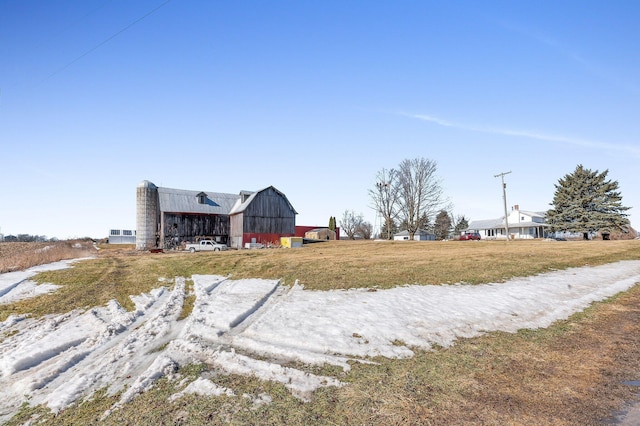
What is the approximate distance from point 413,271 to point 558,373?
11.1 meters

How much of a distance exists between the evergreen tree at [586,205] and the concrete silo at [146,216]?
208 ft

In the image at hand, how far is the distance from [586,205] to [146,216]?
223 feet

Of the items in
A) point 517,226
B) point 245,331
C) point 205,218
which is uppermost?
point 205,218

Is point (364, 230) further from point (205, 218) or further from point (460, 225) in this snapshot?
point (205, 218)

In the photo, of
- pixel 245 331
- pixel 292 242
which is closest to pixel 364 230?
pixel 292 242

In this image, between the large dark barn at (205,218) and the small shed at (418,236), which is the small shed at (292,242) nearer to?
the large dark barn at (205,218)

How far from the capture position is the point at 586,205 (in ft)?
185

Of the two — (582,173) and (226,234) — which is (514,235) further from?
(226,234)

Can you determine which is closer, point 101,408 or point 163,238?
point 101,408

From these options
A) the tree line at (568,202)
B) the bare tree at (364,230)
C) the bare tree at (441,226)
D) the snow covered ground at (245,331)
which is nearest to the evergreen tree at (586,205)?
the tree line at (568,202)

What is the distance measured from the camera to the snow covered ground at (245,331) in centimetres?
600

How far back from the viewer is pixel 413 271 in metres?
17.2

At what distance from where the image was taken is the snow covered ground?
19.7 feet

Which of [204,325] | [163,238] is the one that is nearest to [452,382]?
[204,325]
